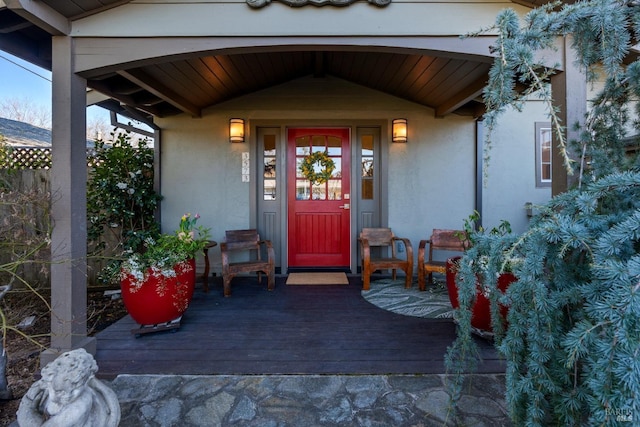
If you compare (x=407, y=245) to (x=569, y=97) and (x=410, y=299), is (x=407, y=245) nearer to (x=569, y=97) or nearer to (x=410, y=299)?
(x=410, y=299)

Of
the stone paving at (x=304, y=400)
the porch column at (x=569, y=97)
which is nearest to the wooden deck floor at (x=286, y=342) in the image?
the stone paving at (x=304, y=400)

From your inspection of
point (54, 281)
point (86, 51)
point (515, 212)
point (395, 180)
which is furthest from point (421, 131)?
point (54, 281)

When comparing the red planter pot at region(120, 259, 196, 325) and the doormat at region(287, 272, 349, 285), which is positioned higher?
the red planter pot at region(120, 259, 196, 325)

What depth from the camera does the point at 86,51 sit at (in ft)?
6.64

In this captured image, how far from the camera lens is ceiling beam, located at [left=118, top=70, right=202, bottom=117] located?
2.67 m

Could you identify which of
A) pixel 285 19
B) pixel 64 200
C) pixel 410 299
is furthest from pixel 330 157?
pixel 64 200

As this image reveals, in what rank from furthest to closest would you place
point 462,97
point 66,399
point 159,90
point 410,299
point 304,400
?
point 462,97 < point 410,299 < point 159,90 < point 304,400 < point 66,399

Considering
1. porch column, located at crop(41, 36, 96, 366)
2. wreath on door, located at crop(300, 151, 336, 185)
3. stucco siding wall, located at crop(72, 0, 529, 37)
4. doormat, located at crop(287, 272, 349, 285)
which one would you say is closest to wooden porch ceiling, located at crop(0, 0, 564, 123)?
stucco siding wall, located at crop(72, 0, 529, 37)

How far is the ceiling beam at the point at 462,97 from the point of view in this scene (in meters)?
2.99

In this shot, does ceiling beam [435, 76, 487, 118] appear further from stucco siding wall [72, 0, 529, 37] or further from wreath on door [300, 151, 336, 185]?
wreath on door [300, 151, 336, 185]

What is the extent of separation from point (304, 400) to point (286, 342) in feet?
2.06

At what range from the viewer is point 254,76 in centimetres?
365

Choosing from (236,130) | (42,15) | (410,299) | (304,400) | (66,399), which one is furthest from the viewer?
(236,130)

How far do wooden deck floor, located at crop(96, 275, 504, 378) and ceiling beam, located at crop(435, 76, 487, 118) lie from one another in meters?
2.18
